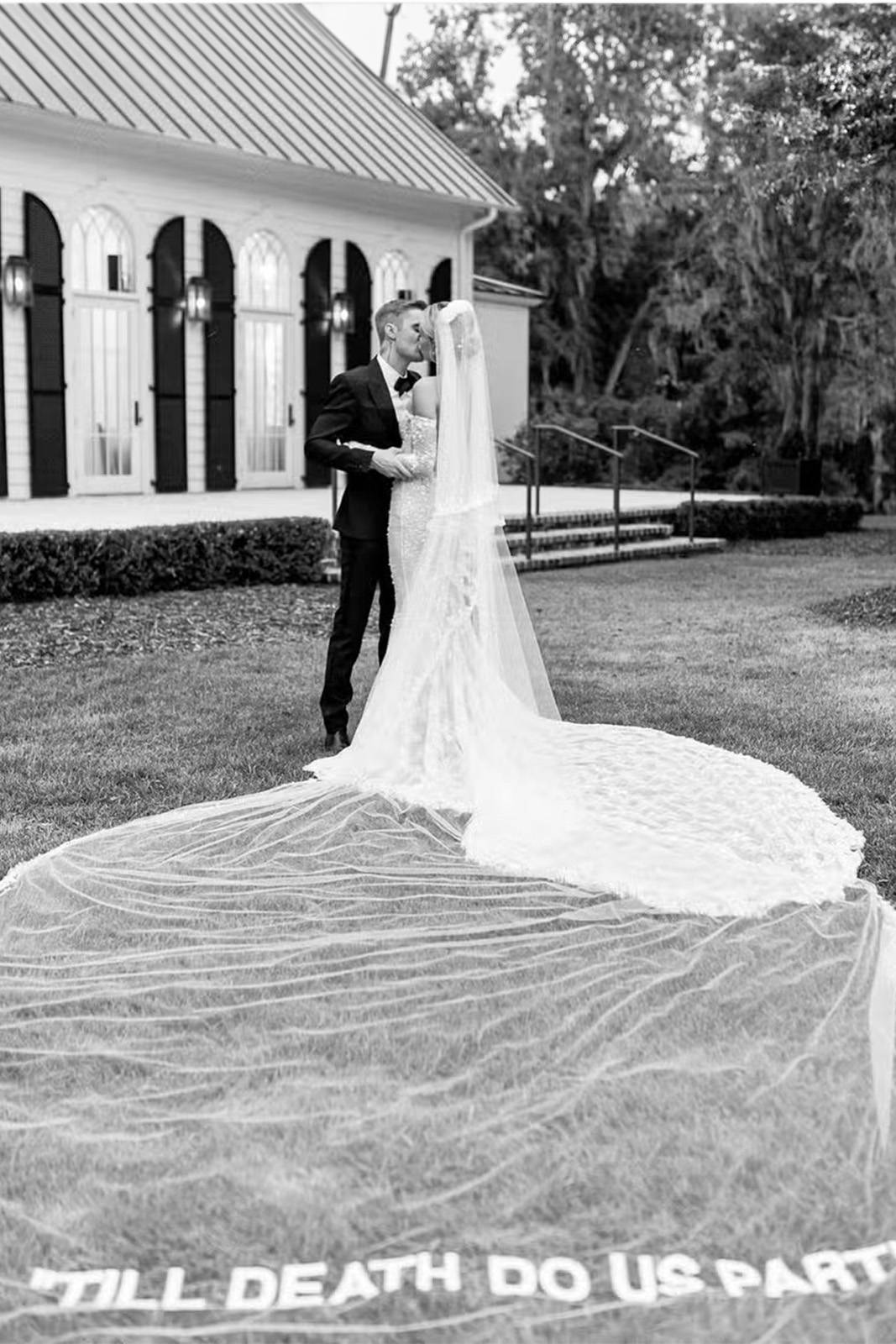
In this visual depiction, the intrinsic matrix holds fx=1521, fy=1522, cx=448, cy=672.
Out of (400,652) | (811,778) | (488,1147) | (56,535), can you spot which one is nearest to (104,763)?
(400,652)

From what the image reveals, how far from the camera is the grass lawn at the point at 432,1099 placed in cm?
233

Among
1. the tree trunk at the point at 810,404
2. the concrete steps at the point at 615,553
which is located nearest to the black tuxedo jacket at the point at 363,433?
the concrete steps at the point at 615,553

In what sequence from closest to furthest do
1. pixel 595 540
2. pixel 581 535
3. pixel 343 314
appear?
pixel 581 535, pixel 595 540, pixel 343 314

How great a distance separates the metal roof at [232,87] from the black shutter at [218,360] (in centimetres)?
119

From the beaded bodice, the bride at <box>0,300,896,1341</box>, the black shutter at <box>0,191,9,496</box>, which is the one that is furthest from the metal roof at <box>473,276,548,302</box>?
the bride at <box>0,300,896,1341</box>

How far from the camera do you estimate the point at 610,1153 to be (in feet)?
8.78

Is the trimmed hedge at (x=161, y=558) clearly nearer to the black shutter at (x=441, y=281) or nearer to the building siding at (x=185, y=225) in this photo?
the building siding at (x=185, y=225)

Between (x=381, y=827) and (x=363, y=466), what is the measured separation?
180 cm

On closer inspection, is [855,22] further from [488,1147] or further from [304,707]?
[488,1147]

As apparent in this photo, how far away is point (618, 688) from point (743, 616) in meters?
3.33

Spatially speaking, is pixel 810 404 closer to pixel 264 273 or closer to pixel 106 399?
pixel 264 273

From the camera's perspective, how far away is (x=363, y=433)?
6.26 metres

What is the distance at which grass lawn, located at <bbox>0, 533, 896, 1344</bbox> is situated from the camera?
233 cm

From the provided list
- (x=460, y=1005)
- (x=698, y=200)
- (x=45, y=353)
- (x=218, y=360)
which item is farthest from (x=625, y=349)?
(x=460, y=1005)
